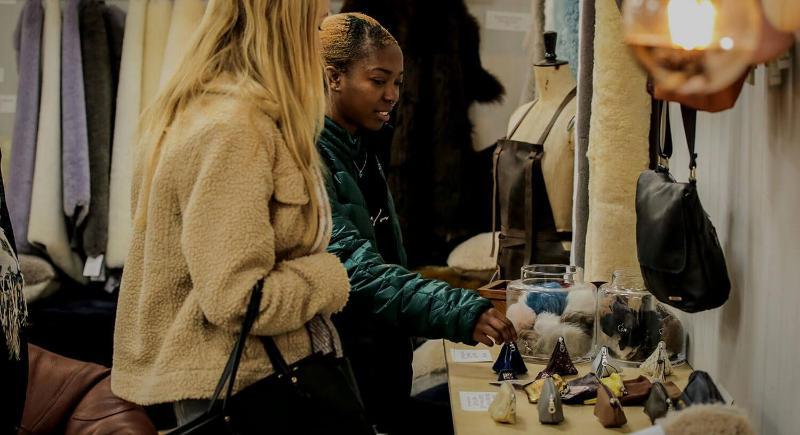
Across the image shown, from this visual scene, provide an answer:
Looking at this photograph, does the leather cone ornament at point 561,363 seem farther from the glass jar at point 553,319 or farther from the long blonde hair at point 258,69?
the long blonde hair at point 258,69

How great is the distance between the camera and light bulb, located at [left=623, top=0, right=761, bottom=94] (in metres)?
1.24

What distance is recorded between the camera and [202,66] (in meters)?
1.36

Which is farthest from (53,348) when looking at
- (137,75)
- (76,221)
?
(137,75)

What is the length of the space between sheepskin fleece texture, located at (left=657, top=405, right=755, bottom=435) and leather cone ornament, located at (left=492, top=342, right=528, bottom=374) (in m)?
0.74

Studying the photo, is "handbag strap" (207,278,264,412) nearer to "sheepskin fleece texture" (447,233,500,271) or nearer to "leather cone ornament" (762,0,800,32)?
"leather cone ornament" (762,0,800,32)

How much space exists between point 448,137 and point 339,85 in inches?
63.7

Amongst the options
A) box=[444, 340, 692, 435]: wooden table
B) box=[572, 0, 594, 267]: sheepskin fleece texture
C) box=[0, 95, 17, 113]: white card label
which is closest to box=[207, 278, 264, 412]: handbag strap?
box=[444, 340, 692, 435]: wooden table

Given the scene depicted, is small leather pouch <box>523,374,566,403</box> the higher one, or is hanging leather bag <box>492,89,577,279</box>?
hanging leather bag <box>492,89,577,279</box>

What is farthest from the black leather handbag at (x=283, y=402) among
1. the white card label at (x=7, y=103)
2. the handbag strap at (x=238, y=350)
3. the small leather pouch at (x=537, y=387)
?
the white card label at (x=7, y=103)

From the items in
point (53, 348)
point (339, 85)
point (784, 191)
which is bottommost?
point (53, 348)

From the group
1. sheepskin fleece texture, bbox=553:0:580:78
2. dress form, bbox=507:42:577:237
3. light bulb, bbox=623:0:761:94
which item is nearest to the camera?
light bulb, bbox=623:0:761:94

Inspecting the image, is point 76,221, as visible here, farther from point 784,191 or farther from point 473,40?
point 784,191

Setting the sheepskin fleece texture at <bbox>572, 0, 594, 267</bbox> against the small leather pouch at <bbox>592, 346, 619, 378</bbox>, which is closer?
the small leather pouch at <bbox>592, 346, 619, 378</bbox>

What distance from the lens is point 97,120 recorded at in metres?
3.54
